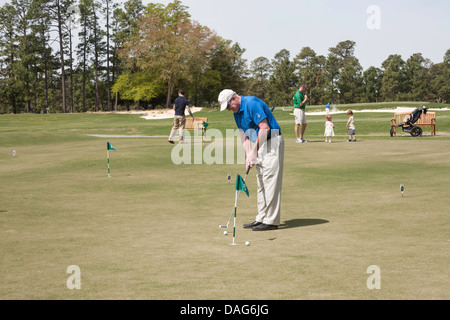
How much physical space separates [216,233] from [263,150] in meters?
1.64

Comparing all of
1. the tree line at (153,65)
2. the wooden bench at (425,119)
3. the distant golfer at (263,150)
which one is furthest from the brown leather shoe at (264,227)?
the tree line at (153,65)

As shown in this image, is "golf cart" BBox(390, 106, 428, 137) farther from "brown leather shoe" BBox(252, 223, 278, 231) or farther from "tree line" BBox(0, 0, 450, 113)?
"tree line" BBox(0, 0, 450, 113)

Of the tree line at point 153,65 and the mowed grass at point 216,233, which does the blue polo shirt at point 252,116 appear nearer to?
the mowed grass at point 216,233

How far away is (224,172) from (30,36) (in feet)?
279

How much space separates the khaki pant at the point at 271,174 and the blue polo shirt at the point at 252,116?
0.22m

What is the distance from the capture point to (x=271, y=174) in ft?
29.6

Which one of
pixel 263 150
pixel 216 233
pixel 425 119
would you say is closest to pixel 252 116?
pixel 263 150

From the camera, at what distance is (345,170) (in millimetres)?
16125

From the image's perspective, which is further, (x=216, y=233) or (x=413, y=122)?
(x=413, y=122)

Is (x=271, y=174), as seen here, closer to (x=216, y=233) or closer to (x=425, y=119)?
(x=216, y=233)

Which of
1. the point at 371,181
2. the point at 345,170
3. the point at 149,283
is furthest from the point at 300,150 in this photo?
the point at 149,283

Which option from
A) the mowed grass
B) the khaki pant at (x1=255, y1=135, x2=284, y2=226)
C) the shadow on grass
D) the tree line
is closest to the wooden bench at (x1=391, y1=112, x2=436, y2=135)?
the mowed grass

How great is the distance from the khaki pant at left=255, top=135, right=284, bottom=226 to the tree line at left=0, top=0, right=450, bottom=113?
218ft

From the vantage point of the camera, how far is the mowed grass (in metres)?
5.62
